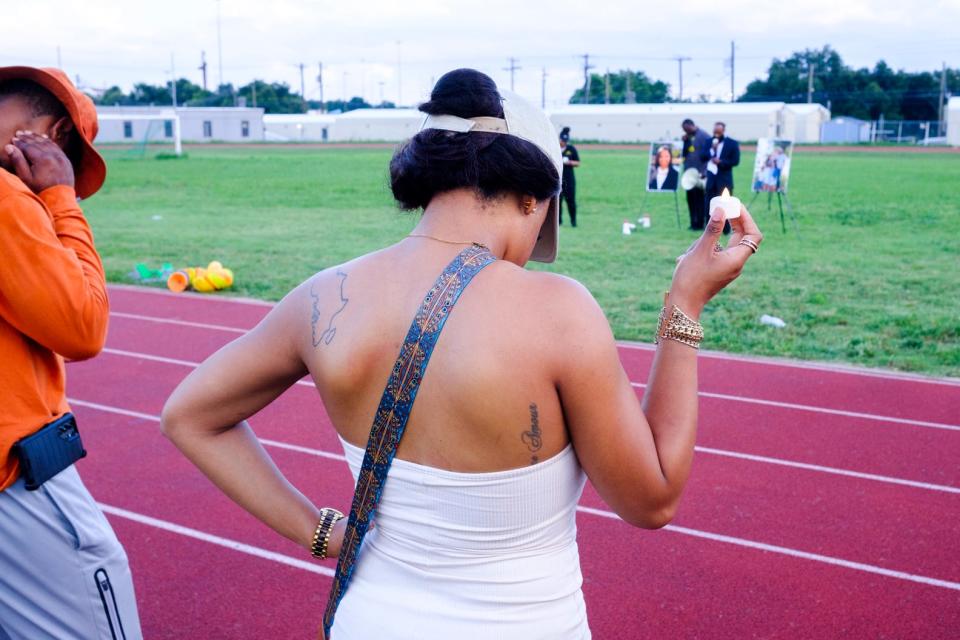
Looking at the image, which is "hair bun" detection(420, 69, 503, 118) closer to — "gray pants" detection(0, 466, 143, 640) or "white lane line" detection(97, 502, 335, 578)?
"gray pants" detection(0, 466, 143, 640)

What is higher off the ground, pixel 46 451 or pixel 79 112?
pixel 79 112

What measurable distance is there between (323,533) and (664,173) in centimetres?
1886

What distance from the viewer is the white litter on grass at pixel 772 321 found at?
9133mm

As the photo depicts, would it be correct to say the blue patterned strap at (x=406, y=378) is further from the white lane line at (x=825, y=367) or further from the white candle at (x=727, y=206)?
the white lane line at (x=825, y=367)

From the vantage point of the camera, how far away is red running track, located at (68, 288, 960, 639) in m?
3.85

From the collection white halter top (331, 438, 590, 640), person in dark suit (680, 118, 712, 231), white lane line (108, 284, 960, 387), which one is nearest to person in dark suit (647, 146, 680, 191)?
person in dark suit (680, 118, 712, 231)

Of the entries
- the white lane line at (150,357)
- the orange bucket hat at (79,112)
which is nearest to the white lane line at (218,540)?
the orange bucket hat at (79,112)

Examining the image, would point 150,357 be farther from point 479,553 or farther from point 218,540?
point 479,553

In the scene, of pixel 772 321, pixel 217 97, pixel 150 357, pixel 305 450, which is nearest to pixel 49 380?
pixel 305 450

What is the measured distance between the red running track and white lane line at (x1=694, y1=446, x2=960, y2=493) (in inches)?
0.5

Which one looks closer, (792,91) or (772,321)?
(772,321)

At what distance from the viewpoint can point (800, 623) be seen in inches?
148

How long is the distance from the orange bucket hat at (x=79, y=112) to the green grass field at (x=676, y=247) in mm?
834

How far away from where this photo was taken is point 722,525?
4.68 metres
